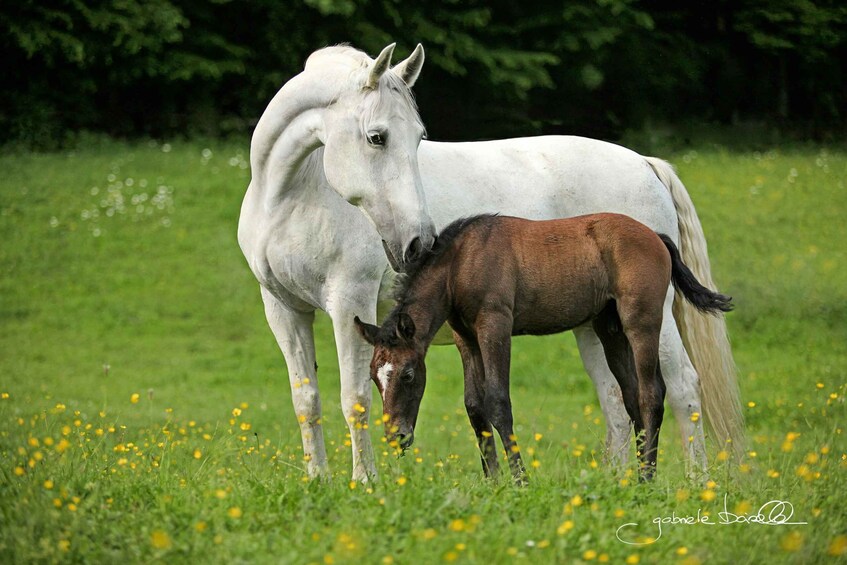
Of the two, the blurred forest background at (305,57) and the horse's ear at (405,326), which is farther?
the blurred forest background at (305,57)

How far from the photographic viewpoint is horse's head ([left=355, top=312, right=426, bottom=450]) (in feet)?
15.5

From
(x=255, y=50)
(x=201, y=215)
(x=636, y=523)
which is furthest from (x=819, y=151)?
(x=636, y=523)

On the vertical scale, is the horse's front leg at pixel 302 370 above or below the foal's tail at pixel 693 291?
below

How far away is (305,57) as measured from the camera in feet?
68.4

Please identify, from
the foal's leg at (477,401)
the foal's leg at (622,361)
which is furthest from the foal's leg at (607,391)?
the foal's leg at (477,401)

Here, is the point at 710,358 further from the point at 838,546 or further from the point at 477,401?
the point at 838,546

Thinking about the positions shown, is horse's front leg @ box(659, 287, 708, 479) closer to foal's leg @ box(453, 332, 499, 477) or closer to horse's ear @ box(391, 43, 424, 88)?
foal's leg @ box(453, 332, 499, 477)

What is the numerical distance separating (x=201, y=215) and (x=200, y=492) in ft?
41.7

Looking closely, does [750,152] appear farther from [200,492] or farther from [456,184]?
[200,492]

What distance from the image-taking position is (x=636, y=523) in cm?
429

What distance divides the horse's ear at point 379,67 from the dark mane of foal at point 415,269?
0.79m

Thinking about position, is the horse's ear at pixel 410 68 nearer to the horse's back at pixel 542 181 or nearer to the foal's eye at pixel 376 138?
the foal's eye at pixel 376 138

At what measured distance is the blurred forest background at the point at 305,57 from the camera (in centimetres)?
2003

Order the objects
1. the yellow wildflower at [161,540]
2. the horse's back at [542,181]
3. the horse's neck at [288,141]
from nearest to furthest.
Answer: the yellow wildflower at [161,540] < the horse's neck at [288,141] < the horse's back at [542,181]
